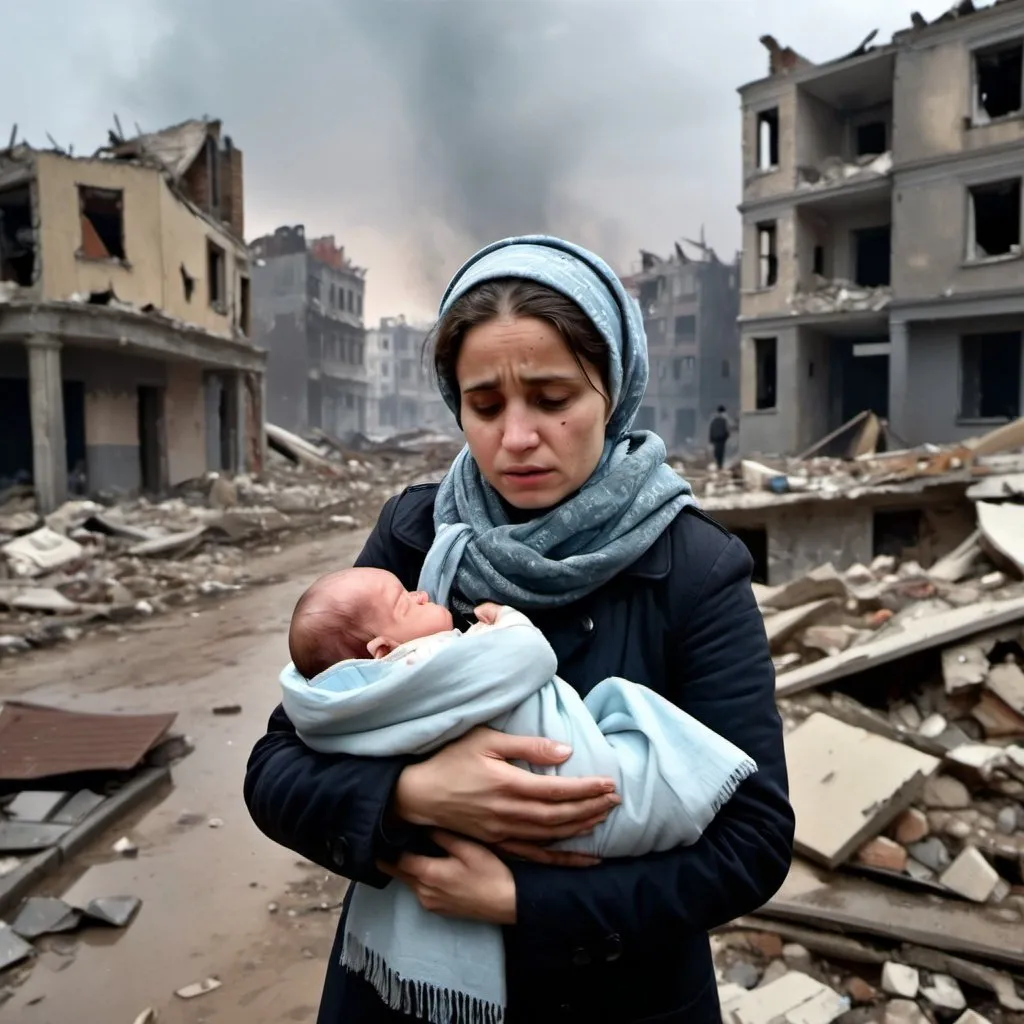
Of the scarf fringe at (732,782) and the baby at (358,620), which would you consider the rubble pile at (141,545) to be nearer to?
the baby at (358,620)

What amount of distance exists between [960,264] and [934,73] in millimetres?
4451

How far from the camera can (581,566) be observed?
1320mm

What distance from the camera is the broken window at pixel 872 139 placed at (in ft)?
71.8

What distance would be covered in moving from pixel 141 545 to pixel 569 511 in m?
12.2

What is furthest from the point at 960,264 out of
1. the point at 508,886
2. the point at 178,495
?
the point at 508,886

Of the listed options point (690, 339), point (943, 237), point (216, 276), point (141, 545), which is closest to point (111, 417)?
point (216, 276)

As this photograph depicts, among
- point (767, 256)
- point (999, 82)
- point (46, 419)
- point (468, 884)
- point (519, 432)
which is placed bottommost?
point (468, 884)

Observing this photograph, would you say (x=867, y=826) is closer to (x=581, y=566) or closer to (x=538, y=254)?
(x=581, y=566)

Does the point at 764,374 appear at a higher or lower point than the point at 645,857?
higher

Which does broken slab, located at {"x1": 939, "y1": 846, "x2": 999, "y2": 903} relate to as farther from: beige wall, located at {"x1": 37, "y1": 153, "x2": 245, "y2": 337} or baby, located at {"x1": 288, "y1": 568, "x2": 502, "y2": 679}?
beige wall, located at {"x1": 37, "y1": 153, "x2": 245, "y2": 337}

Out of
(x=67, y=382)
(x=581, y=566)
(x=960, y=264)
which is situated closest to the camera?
(x=581, y=566)

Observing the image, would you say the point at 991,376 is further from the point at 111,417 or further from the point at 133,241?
the point at 111,417

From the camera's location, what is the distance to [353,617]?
1.44 meters

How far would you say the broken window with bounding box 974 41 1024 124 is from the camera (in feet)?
58.9
